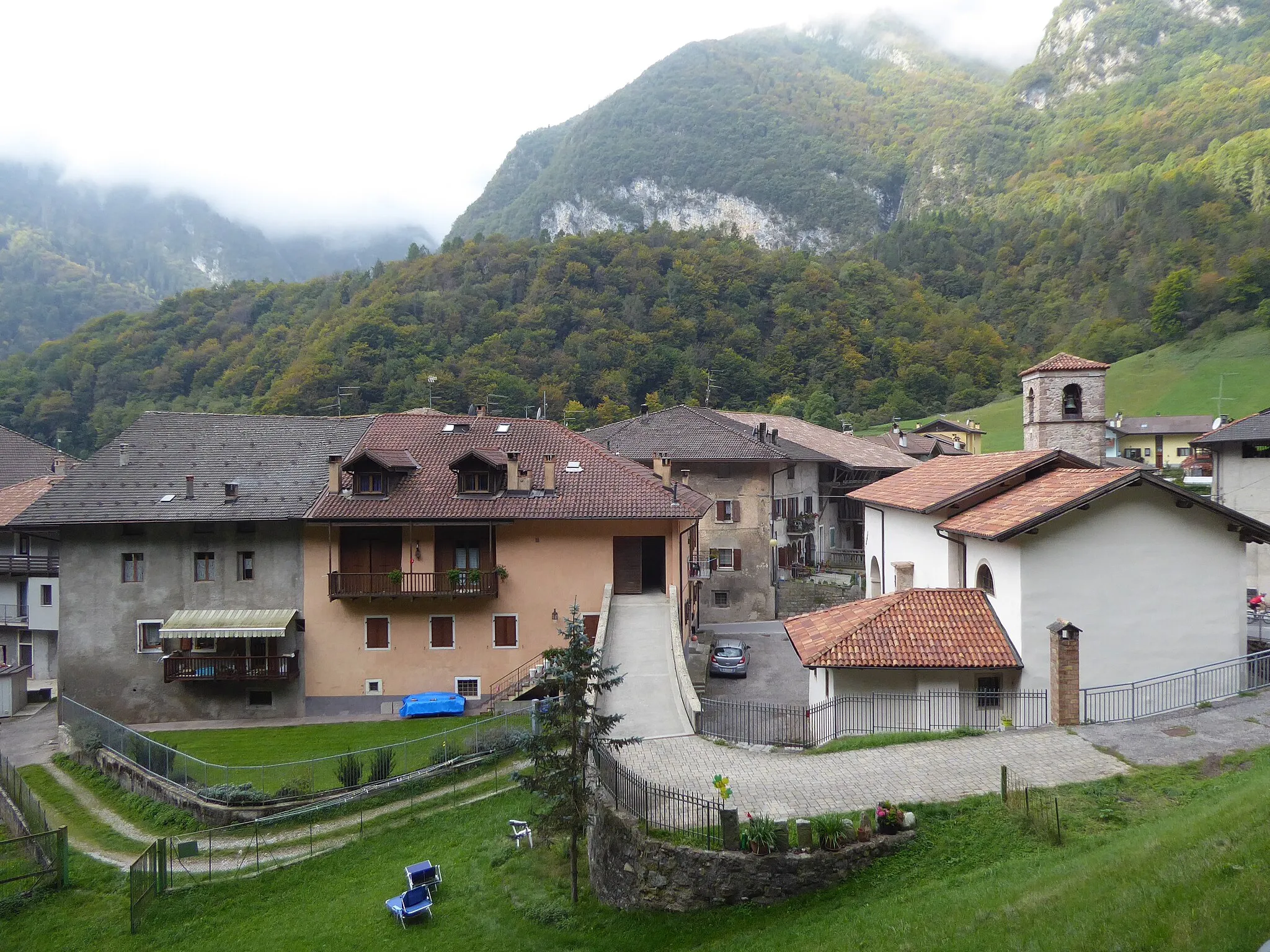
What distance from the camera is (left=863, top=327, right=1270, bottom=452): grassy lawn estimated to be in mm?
80562

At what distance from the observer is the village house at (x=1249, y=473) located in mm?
38312

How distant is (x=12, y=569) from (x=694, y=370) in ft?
254

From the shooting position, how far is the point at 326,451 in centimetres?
3453

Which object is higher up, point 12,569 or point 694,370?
point 694,370

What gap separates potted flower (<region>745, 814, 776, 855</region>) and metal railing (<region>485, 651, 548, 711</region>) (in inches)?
619

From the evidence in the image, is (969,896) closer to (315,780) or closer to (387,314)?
(315,780)

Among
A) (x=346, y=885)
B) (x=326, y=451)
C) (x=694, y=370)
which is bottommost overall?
(x=346, y=885)

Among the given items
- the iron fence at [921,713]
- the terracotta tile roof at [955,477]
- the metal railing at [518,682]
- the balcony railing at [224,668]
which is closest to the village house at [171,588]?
the balcony railing at [224,668]

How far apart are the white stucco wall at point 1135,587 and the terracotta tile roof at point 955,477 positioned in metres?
5.01

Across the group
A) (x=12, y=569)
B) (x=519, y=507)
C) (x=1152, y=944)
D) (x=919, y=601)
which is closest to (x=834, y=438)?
(x=519, y=507)

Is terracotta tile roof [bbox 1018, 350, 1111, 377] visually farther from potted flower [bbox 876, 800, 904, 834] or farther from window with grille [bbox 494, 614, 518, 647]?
potted flower [bbox 876, 800, 904, 834]

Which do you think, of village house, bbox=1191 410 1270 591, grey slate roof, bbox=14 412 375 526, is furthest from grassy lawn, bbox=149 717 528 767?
village house, bbox=1191 410 1270 591

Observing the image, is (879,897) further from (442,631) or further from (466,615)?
(442,631)

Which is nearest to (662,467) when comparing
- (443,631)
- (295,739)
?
(443,631)
